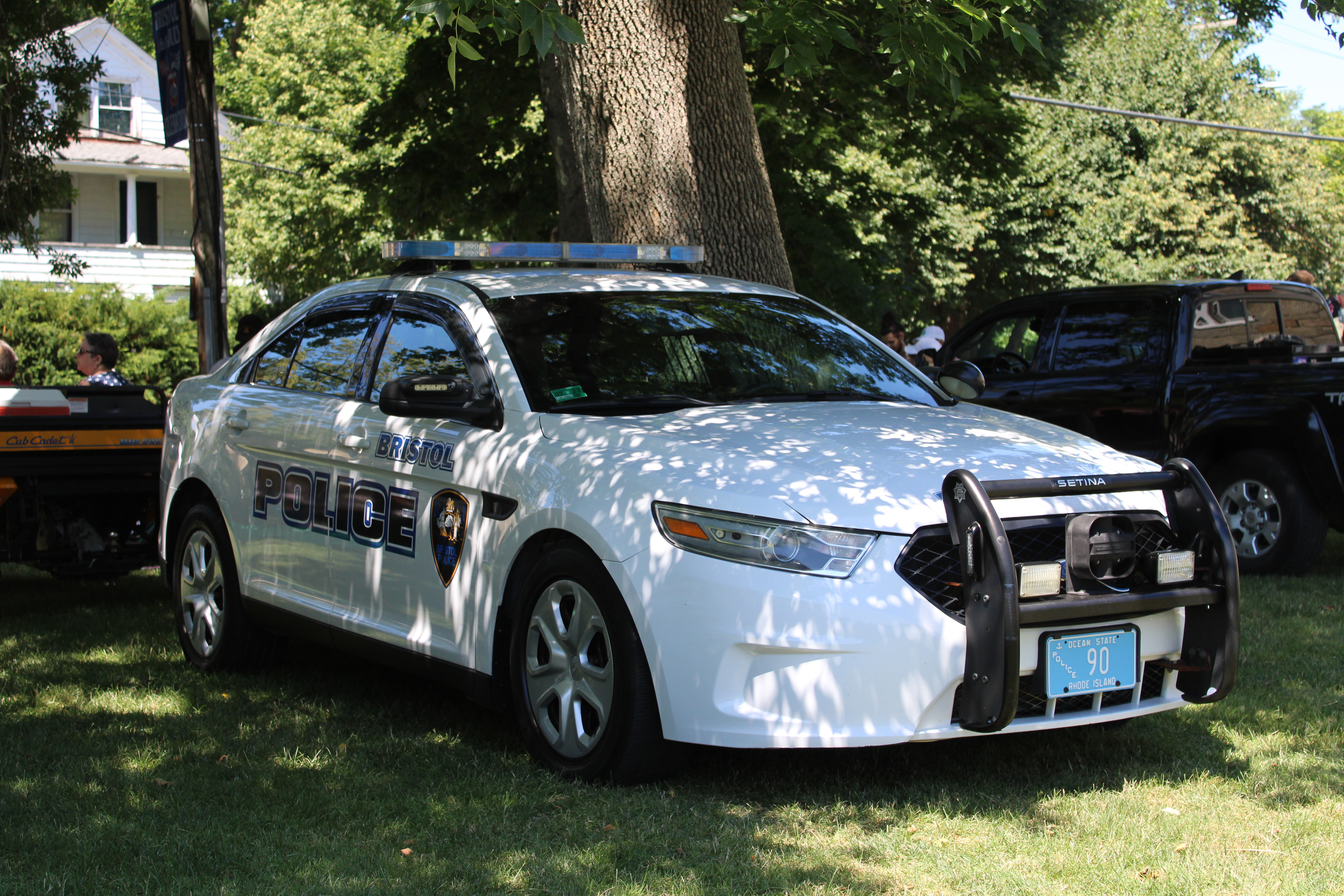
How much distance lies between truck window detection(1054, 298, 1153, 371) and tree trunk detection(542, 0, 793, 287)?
242 cm

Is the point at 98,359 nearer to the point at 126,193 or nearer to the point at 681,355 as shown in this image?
the point at 681,355

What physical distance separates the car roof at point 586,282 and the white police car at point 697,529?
0.8 inches

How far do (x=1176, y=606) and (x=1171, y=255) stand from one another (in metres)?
30.1

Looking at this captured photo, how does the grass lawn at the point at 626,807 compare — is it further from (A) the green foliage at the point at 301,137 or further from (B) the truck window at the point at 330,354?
(A) the green foliage at the point at 301,137

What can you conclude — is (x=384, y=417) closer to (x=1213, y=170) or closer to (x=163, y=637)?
(x=163, y=637)

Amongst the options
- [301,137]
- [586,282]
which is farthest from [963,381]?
[301,137]

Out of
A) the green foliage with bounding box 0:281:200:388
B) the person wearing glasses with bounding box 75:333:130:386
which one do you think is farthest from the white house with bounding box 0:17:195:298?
the person wearing glasses with bounding box 75:333:130:386

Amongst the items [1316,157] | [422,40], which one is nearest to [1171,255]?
[1316,157]

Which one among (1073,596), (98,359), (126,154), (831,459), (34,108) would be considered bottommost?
(1073,596)

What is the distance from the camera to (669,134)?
8.48 meters

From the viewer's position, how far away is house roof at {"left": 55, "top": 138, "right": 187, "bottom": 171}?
120ft

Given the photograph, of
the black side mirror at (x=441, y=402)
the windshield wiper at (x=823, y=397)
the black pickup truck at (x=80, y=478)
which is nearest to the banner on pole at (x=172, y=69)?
the black pickup truck at (x=80, y=478)

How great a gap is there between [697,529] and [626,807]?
87 cm

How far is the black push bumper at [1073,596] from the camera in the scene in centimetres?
407
